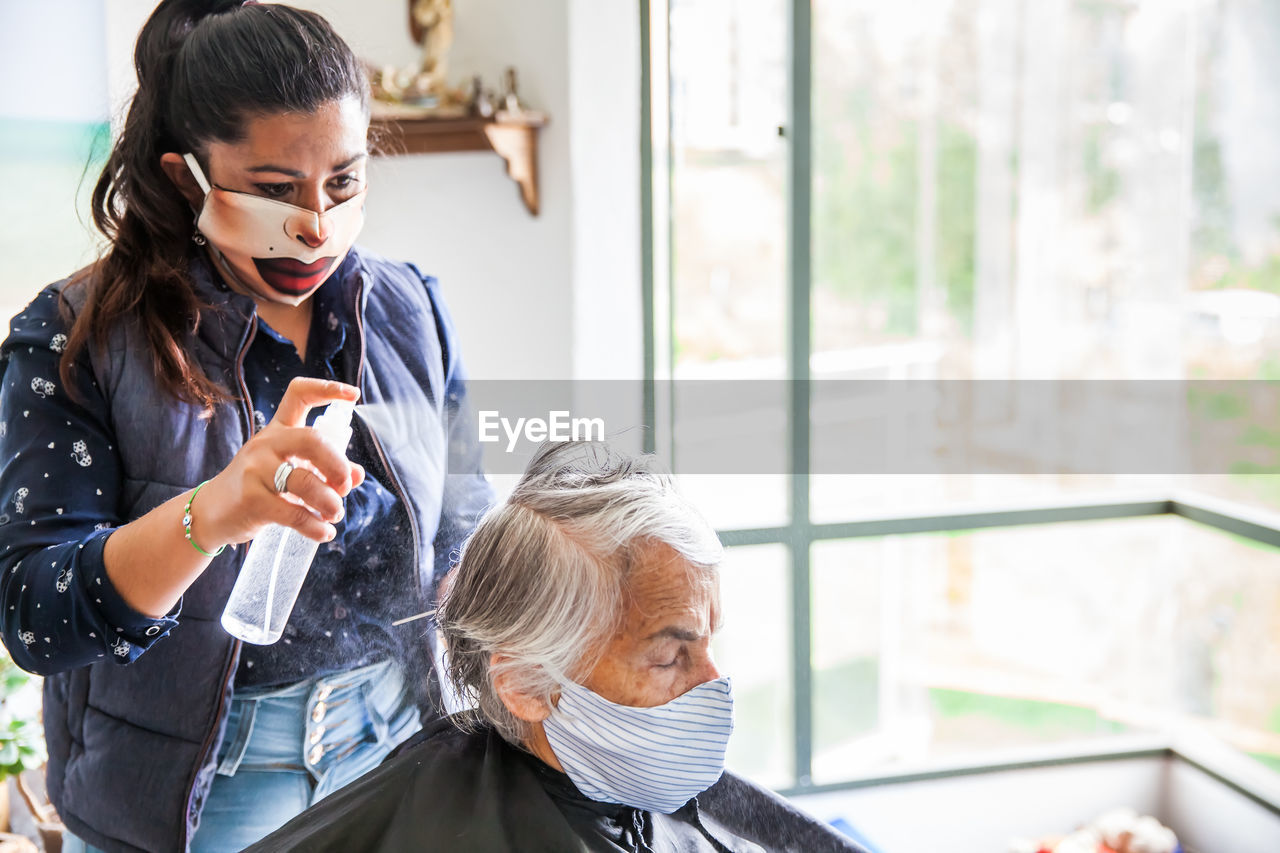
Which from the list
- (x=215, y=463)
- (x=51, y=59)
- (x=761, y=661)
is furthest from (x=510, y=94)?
(x=761, y=661)

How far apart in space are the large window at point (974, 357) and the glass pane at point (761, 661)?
1 cm

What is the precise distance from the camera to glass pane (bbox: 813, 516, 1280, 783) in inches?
130

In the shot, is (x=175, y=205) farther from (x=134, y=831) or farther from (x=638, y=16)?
(x=638, y=16)

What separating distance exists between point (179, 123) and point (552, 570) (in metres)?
0.63

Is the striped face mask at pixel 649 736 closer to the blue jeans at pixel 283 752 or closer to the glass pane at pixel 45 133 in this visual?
the blue jeans at pixel 283 752

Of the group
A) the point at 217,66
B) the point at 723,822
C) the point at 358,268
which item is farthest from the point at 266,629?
the point at 723,822

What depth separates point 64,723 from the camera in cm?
120

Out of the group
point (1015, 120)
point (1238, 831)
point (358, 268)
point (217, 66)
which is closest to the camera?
point (217, 66)

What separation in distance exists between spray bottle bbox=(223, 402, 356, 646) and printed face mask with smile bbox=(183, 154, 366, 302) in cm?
17

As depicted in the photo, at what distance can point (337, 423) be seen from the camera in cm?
103

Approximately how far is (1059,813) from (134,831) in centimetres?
276

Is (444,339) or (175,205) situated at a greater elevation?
(175,205)

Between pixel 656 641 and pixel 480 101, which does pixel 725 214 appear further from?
pixel 656 641

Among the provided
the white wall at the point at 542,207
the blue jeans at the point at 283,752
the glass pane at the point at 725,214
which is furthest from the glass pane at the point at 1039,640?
the blue jeans at the point at 283,752
